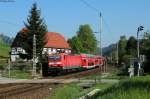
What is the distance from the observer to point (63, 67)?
6938 centimetres

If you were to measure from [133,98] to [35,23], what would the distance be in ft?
230

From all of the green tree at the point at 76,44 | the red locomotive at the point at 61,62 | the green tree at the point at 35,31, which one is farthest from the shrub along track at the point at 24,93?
the green tree at the point at 76,44

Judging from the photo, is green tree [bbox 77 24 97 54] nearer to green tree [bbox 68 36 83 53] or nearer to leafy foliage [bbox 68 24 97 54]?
leafy foliage [bbox 68 24 97 54]

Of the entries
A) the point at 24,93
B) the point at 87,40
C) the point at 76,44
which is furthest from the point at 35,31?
the point at 87,40

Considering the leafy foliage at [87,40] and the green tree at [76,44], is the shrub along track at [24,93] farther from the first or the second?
the leafy foliage at [87,40]

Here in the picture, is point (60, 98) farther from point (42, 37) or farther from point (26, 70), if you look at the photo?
point (42, 37)

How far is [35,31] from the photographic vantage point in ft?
272

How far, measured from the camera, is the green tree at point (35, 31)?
80.9 metres

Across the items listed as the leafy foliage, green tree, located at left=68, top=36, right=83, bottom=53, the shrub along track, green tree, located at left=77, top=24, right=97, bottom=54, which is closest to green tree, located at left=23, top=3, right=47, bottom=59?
the shrub along track

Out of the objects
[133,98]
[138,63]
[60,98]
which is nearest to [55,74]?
[138,63]

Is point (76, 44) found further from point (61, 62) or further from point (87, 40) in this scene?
point (61, 62)

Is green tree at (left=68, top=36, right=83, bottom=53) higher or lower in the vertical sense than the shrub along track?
higher

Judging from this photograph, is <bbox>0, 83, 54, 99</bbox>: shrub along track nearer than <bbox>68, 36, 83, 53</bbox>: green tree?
Yes

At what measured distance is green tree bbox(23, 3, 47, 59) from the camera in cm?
8094
